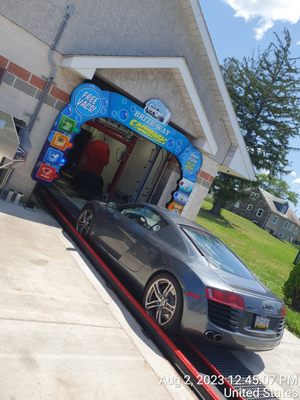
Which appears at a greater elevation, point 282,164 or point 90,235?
point 282,164

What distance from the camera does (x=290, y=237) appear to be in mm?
79250

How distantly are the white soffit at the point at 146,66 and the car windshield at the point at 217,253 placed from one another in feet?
14.2

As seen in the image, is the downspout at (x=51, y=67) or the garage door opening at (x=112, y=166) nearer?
the downspout at (x=51, y=67)

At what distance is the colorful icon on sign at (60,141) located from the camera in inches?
330

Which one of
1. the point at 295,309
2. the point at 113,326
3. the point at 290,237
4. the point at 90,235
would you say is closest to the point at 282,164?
the point at 295,309

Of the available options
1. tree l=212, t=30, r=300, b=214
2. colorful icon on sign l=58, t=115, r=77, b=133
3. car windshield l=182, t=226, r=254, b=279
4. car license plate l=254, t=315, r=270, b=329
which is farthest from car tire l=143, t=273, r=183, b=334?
tree l=212, t=30, r=300, b=214

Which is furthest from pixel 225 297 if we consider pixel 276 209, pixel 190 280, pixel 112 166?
pixel 276 209

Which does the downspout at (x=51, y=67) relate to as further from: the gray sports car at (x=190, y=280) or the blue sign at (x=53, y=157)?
the gray sports car at (x=190, y=280)

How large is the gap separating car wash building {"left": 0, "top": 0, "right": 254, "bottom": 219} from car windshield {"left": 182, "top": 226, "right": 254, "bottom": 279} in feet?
10.9

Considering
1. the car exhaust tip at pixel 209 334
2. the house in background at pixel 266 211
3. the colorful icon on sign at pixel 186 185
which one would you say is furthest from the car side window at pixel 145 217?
the house in background at pixel 266 211

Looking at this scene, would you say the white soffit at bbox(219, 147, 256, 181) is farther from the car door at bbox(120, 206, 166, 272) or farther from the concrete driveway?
the concrete driveway

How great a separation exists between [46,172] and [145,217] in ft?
10.4

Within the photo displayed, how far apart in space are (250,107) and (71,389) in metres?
33.1

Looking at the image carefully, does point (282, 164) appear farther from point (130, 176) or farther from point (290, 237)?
point (290, 237)
